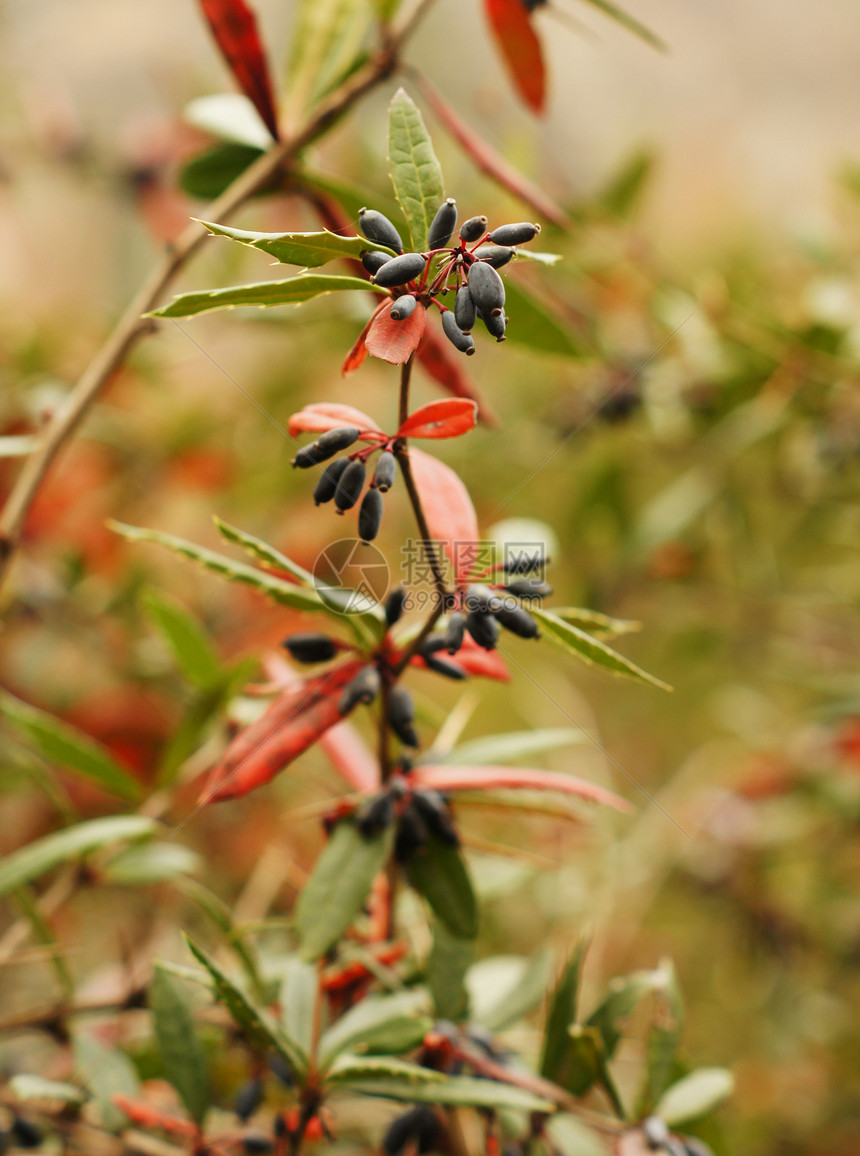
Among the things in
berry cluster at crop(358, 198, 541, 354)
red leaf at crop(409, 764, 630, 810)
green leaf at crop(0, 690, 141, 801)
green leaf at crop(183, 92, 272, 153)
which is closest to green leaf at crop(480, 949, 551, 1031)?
red leaf at crop(409, 764, 630, 810)

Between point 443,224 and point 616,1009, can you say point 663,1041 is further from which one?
point 443,224

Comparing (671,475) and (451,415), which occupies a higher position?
(451,415)

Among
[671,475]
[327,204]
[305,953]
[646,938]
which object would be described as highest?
[327,204]

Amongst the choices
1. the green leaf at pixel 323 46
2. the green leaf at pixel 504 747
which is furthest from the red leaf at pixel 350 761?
the green leaf at pixel 323 46

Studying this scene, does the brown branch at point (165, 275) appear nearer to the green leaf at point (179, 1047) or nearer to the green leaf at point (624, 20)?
the green leaf at point (624, 20)

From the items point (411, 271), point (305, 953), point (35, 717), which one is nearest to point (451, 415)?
point (411, 271)

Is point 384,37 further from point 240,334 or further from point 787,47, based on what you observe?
point 787,47

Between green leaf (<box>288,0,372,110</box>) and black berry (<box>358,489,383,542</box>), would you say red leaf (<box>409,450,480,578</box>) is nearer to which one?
black berry (<box>358,489,383,542</box>)
